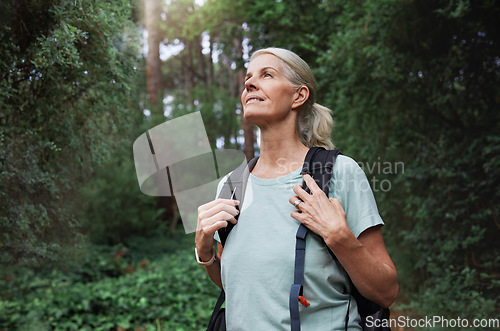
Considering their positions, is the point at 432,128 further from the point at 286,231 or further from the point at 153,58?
the point at 153,58

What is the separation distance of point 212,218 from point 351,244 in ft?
1.82

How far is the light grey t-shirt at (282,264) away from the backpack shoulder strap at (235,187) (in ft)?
0.16

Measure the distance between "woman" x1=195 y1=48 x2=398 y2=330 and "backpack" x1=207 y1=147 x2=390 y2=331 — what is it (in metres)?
0.03

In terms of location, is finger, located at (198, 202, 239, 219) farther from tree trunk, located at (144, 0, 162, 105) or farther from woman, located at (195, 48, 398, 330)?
tree trunk, located at (144, 0, 162, 105)

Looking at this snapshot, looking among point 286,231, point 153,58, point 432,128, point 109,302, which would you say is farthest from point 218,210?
point 153,58

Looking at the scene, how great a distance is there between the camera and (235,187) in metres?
1.95

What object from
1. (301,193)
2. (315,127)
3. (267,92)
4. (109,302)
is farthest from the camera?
(109,302)

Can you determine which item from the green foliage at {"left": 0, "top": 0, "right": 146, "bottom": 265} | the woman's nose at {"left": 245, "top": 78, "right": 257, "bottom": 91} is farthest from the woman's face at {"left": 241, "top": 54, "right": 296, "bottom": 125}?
the green foliage at {"left": 0, "top": 0, "right": 146, "bottom": 265}

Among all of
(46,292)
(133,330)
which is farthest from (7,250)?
(46,292)

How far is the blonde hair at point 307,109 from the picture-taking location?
1.95 m

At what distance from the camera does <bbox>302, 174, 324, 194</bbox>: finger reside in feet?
5.35

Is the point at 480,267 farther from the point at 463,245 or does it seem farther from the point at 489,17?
the point at 489,17

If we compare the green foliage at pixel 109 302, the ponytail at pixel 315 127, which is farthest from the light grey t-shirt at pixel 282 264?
the green foliage at pixel 109 302

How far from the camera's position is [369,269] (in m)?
1.57
